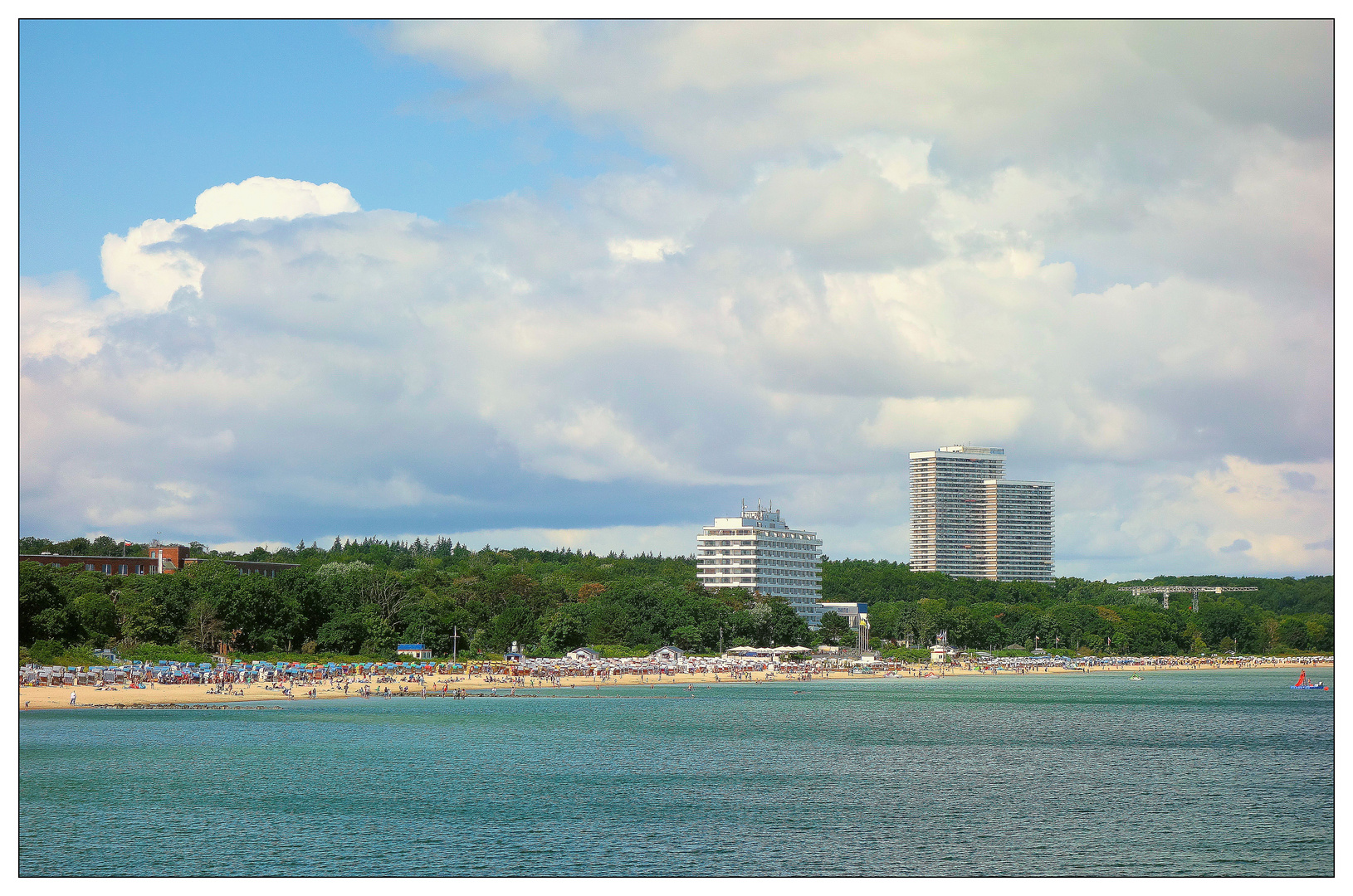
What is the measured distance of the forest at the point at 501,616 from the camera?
Result: 322ft

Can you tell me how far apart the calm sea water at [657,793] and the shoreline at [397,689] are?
119 inches

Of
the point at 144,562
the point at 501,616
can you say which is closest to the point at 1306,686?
the point at 501,616

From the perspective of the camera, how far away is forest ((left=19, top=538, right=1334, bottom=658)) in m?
98.0

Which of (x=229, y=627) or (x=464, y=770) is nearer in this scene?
(x=464, y=770)

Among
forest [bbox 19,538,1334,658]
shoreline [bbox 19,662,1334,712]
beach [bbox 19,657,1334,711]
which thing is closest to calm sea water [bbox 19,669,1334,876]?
shoreline [bbox 19,662,1334,712]

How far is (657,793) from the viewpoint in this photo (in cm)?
5050

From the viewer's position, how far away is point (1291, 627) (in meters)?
185

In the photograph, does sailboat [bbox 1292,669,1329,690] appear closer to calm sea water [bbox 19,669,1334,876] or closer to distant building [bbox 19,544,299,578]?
calm sea water [bbox 19,669,1334,876]

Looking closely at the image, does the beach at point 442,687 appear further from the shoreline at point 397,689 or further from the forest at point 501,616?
the forest at point 501,616

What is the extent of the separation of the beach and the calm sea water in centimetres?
390

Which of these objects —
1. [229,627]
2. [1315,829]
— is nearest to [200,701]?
[229,627]

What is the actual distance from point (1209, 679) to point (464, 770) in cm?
11687
